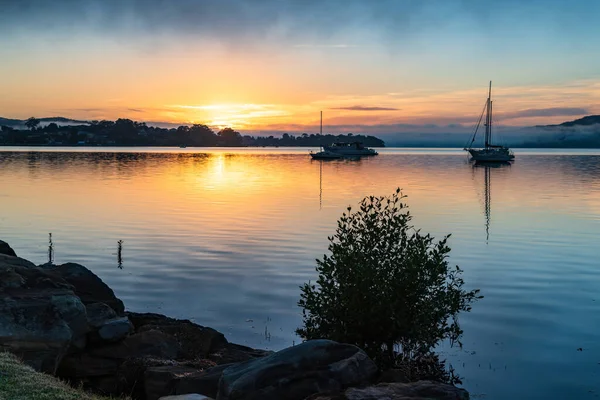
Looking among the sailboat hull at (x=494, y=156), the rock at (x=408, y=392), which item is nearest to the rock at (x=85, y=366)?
the rock at (x=408, y=392)

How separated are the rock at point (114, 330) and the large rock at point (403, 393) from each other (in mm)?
7334

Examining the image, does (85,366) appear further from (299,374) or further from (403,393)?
(403,393)

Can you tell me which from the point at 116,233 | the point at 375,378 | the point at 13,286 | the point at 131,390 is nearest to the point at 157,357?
the point at 131,390

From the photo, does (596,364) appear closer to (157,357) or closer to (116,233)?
(157,357)

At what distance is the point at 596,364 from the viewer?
14898 millimetres

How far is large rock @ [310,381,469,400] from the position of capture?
8.69m

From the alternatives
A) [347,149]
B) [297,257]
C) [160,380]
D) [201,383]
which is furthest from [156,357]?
[347,149]

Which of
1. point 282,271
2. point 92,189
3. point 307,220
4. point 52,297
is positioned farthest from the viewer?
point 92,189

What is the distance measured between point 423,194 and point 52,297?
168ft

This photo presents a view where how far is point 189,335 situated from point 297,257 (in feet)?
42.0

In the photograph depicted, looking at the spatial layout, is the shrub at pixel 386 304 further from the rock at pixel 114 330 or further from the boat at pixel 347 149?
the boat at pixel 347 149

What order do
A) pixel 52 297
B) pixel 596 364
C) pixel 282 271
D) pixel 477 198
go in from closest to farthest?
1. pixel 52 297
2. pixel 596 364
3. pixel 282 271
4. pixel 477 198

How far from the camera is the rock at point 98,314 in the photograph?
1456 cm

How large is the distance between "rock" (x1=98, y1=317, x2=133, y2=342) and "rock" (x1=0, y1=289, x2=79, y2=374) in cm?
94
